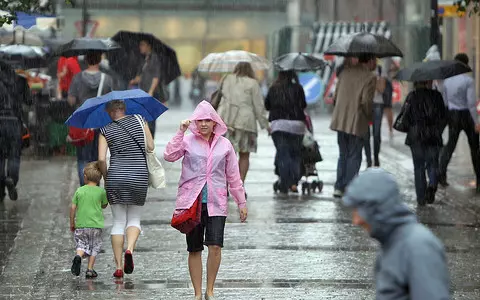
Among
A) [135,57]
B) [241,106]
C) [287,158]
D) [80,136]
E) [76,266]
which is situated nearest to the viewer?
[76,266]

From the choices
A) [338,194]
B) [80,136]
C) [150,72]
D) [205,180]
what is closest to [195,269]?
[205,180]

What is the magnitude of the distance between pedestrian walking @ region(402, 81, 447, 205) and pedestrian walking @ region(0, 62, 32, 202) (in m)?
4.50

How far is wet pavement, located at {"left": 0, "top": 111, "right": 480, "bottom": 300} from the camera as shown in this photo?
9531mm

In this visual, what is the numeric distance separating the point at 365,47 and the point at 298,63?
3.77ft

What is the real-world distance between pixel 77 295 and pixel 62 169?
10234 mm

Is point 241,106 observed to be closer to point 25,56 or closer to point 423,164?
point 423,164

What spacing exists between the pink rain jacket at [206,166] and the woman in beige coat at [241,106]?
6336mm

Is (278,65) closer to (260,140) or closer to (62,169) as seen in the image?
(62,169)

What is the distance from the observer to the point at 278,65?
16281mm

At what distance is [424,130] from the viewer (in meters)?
14.8

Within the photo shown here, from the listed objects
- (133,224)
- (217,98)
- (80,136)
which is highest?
(217,98)

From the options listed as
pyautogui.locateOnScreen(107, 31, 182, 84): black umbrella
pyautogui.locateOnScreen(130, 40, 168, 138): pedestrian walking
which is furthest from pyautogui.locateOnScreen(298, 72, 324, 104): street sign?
pyautogui.locateOnScreen(130, 40, 168, 138): pedestrian walking

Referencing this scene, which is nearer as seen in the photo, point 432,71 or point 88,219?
point 88,219

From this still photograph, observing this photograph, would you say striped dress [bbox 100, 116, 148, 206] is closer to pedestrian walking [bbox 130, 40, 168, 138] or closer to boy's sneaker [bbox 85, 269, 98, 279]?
boy's sneaker [bbox 85, 269, 98, 279]
